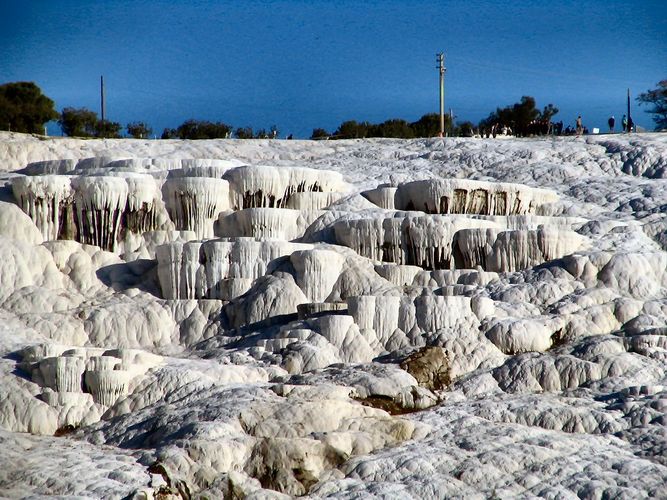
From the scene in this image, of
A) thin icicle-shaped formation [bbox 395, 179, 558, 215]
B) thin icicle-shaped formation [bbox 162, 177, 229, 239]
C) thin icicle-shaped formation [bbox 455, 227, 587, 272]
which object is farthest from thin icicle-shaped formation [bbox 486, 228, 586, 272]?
thin icicle-shaped formation [bbox 162, 177, 229, 239]

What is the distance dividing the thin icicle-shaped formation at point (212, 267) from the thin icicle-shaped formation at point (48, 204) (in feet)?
8.93

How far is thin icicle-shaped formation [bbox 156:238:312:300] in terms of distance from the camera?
27.0m

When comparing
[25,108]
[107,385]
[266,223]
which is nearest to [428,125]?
[25,108]

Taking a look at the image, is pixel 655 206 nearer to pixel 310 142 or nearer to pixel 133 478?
pixel 310 142

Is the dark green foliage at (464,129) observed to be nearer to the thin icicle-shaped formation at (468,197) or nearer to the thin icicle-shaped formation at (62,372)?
the thin icicle-shaped formation at (468,197)

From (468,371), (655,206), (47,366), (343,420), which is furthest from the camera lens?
(655,206)

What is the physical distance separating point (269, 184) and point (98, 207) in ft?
14.2

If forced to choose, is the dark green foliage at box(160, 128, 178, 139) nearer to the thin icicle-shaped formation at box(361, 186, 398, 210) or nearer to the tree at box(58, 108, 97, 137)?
the tree at box(58, 108, 97, 137)

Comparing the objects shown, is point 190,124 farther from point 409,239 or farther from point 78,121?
point 409,239

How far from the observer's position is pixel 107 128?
52219mm

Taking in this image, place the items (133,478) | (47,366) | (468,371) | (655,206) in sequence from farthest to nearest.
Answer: (655,206) < (468,371) < (47,366) < (133,478)

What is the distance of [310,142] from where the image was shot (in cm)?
3703

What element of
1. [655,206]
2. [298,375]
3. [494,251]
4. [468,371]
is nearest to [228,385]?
[298,375]

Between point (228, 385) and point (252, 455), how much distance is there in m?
2.82
